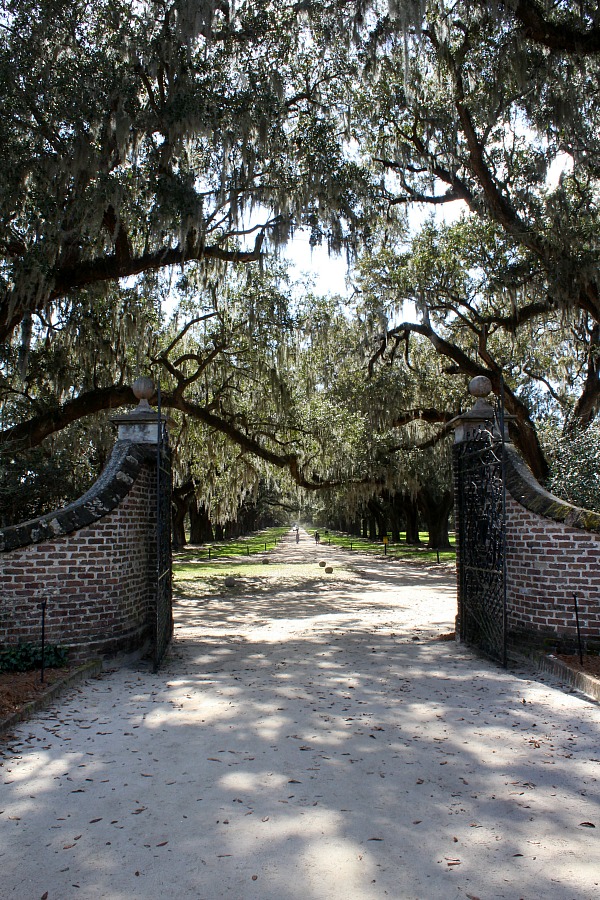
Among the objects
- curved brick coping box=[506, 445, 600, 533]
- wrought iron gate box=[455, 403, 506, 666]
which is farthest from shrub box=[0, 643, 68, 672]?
curved brick coping box=[506, 445, 600, 533]

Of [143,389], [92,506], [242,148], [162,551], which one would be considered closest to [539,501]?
[162,551]

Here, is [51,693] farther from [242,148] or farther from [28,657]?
[242,148]

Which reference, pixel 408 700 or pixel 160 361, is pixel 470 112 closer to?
pixel 160 361

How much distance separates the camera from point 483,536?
23.1 ft

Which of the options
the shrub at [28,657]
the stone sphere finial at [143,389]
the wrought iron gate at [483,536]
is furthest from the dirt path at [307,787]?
the stone sphere finial at [143,389]

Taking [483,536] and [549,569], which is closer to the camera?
[549,569]

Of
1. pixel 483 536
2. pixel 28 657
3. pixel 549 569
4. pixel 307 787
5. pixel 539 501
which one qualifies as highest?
pixel 539 501

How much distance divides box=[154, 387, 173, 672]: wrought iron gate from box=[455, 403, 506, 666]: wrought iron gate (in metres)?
3.51

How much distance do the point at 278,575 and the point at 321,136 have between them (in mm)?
13709

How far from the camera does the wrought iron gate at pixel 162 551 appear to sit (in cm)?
645

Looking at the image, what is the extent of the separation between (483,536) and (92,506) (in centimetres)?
428

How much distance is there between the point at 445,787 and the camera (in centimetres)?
339

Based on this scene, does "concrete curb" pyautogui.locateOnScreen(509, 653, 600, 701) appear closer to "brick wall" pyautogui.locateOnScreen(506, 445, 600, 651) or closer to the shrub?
A: "brick wall" pyautogui.locateOnScreen(506, 445, 600, 651)

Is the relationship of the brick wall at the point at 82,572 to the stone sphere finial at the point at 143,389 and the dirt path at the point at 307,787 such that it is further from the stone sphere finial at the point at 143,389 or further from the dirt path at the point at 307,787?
the stone sphere finial at the point at 143,389
